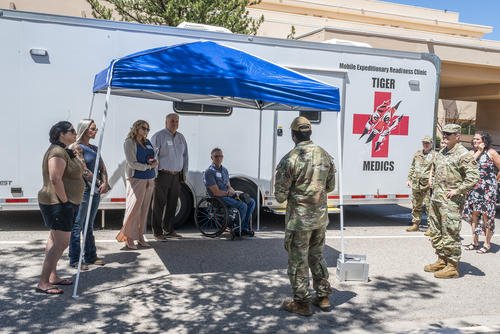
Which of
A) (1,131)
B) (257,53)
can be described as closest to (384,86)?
(257,53)

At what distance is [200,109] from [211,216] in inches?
68.1

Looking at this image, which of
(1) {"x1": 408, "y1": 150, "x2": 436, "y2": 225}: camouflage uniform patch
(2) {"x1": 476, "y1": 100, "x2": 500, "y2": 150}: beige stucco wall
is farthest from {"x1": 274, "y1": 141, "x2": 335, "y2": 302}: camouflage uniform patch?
(2) {"x1": 476, "y1": 100, "x2": 500, "y2": 150}: beige stucco wall

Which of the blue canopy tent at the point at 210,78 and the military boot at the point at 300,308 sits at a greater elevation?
the blue canopy tent at the point at 210,78

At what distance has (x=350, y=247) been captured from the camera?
7.69 m

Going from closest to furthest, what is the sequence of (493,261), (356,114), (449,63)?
(493,261) → (356,114) → (449,63)

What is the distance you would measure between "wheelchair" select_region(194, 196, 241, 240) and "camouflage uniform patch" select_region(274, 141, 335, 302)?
9.94ft

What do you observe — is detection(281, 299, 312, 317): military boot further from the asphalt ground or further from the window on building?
the window on building

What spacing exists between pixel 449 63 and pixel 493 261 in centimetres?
1092

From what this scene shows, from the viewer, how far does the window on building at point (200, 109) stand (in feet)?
26.5

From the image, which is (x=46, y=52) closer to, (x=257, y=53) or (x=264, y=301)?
(x=257, y=53)

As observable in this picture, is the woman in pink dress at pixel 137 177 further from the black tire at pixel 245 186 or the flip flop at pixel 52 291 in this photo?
the black tire at pixel 245 186

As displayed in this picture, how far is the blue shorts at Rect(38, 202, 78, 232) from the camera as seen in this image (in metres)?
4.93

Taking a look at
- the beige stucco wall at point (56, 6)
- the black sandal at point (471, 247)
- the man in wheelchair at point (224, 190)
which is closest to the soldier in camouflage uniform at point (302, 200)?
the man in wheelchair at point (224, 190)

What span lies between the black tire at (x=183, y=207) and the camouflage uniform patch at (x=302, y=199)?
3.67m
